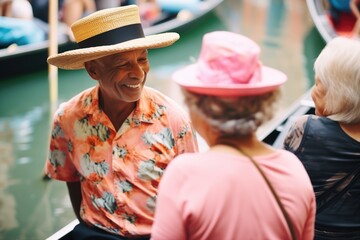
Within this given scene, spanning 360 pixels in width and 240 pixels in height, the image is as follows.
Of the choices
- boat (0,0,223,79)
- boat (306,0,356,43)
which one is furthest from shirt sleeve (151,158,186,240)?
boat (306,0,356,43)

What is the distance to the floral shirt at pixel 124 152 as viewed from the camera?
1.45m

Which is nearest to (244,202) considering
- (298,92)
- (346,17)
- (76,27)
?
(76,27)

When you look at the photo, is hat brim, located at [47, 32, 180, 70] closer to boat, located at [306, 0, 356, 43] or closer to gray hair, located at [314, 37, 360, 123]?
gray hair, located at [314, 37, 360, 123]

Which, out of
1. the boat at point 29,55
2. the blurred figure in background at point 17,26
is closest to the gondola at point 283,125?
the boat at point 29,55

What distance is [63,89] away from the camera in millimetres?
4930

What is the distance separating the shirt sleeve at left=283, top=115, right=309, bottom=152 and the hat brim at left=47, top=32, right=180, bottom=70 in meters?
0.43

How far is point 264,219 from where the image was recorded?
3.19 feet

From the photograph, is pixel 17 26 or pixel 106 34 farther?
pixel 17 26

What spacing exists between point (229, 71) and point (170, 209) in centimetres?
28

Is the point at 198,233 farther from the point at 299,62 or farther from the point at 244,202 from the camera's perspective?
the point at 299,62

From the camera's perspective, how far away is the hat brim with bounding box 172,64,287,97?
961 millimetres

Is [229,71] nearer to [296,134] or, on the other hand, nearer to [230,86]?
[230,86]

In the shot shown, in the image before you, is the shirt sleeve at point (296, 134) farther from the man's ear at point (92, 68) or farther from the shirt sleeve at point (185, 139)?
the man's ear at point (92, 68)

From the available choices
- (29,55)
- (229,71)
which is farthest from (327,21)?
(229,71)
